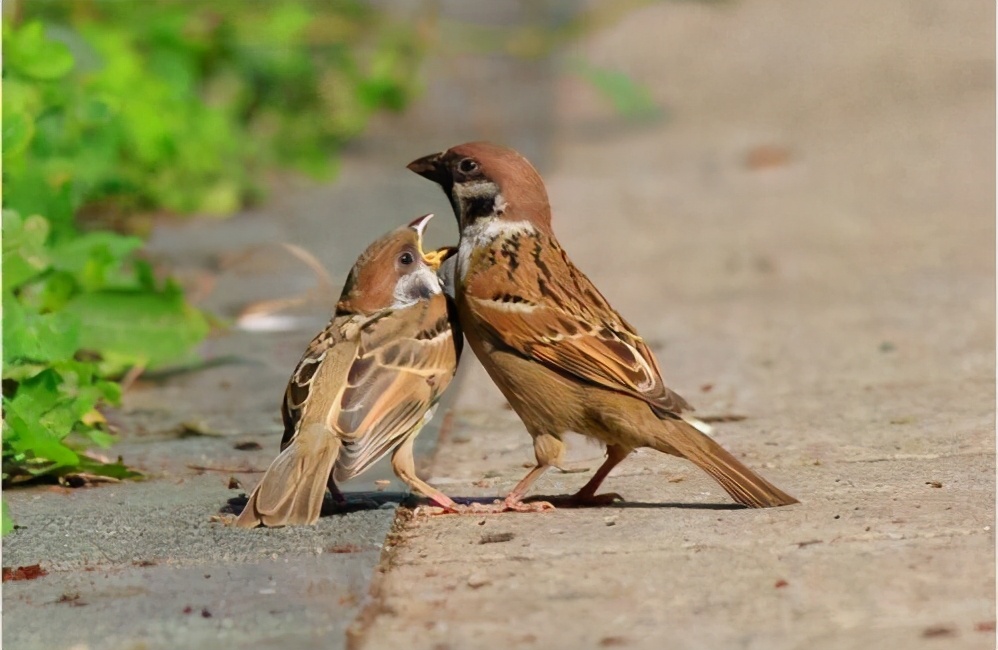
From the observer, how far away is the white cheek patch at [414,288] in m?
4.72

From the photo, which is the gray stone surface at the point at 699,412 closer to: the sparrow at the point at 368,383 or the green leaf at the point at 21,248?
the sparrow at the point at 368,383

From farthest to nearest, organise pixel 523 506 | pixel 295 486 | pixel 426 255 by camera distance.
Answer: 1. pixel 426 255
2. pixel 523 506
3. pixel 295 486

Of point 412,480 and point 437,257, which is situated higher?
point 437,257

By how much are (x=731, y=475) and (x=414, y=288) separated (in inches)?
47.1

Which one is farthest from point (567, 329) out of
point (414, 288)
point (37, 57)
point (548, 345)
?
point (37, 57)

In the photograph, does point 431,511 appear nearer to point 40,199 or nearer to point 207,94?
point 40,199

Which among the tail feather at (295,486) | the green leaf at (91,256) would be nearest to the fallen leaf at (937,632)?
the tail feather at (295,486)

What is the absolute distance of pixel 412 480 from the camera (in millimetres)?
4422

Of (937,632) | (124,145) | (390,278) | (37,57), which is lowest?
(937,632)

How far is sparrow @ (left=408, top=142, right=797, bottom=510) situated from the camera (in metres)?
4.25

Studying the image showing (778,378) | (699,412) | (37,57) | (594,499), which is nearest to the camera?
(594,499)

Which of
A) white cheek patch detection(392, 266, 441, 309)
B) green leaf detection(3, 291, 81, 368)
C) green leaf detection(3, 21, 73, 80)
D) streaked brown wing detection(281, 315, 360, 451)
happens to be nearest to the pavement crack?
streaked brown wing detection(281, 315, 360, 451)

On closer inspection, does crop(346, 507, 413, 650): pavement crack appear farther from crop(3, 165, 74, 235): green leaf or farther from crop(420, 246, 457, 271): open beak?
crop(3, 165, 74, 235): green leaf

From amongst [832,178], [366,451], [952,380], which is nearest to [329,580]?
[366,451]
